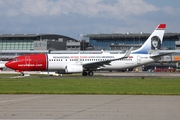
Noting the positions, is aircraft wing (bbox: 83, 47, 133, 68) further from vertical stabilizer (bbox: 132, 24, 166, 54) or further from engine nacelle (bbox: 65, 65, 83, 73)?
vertical stabilizer (bbox: 132, 24, 166, 54)

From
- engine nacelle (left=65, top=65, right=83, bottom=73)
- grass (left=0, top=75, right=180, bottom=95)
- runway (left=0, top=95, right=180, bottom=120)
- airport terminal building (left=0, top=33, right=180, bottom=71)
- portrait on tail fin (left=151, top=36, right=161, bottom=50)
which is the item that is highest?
airport terminal building (left=0, top=33, right=180, bottom=71)

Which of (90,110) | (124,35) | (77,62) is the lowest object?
(90,110)

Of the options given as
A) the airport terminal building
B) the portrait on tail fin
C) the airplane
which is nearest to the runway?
the airplane

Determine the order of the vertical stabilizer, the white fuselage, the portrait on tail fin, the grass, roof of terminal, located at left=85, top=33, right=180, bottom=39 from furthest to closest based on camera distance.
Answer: roof of terminal, located at left=85, top=33, right=180, bottom=39 → the portrait on tail fin → the vertical stabilizer → the white fuselage → the grass

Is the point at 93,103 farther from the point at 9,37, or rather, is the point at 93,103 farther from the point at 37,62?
the point at 9,37

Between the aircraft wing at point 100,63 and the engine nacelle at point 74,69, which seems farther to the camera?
the aircraft wing at point 100,63

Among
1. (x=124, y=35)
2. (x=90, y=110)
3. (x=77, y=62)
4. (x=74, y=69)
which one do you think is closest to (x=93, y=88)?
(x=90, y=110)

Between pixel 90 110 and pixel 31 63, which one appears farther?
pixel 31 63

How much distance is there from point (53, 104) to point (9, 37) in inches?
4725

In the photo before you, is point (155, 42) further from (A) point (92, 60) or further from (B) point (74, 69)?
(B) point (74, 69)

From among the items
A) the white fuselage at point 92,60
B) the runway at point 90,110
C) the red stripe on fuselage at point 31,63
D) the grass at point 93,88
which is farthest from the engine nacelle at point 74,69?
the runway at point 90,110

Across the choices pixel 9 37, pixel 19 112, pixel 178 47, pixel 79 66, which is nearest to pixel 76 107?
pixel 19 112

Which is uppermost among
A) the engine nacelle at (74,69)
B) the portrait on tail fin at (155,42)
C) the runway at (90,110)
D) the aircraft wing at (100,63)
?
the portrait on tail fin at (155,42)

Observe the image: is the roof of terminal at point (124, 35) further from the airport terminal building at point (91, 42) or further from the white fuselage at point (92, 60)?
the white fuselage at point (92, 60)
